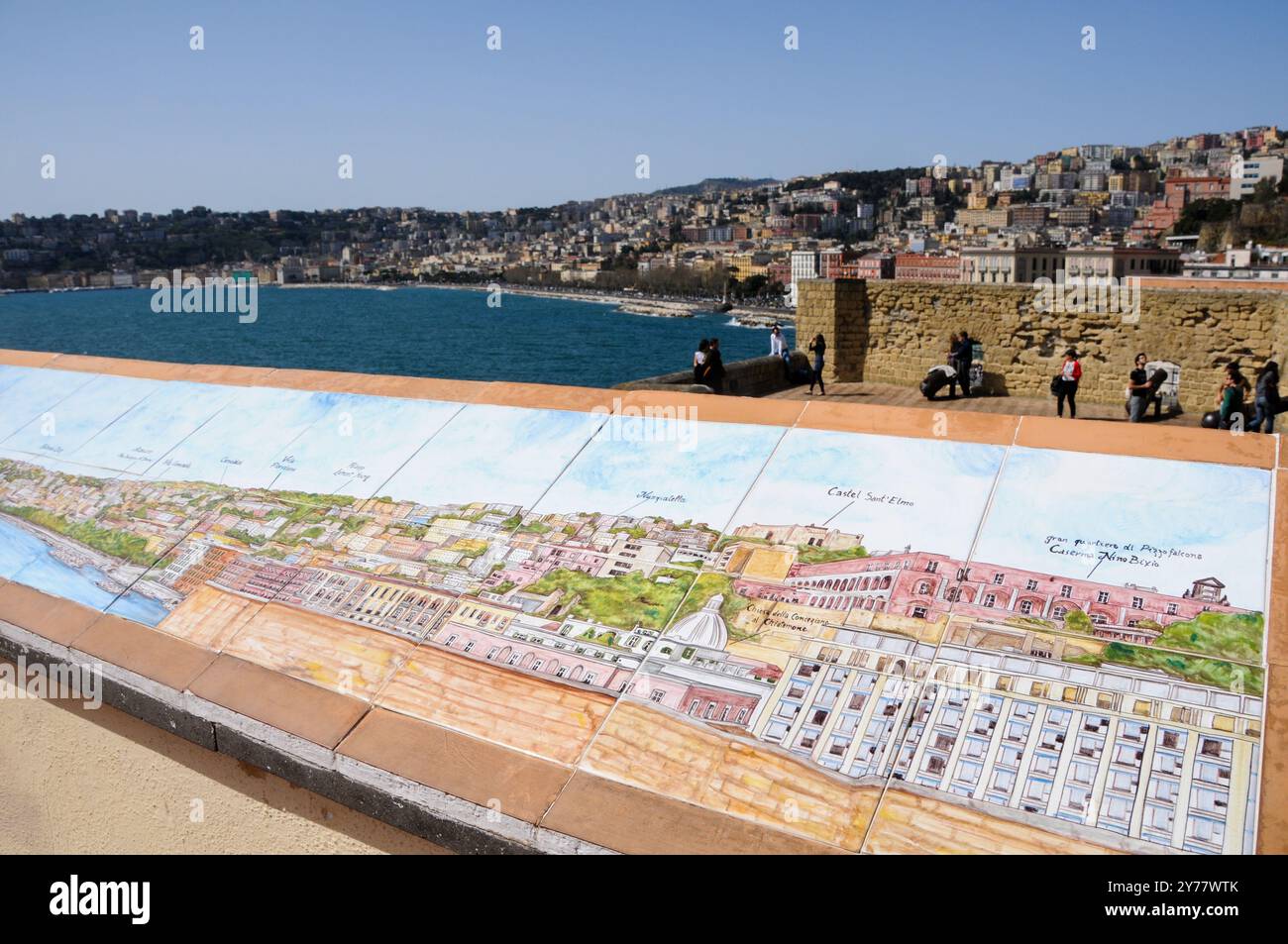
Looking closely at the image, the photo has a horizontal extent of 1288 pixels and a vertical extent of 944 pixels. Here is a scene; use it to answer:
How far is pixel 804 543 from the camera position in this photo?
3.49 metres

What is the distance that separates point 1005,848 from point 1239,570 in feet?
4.02

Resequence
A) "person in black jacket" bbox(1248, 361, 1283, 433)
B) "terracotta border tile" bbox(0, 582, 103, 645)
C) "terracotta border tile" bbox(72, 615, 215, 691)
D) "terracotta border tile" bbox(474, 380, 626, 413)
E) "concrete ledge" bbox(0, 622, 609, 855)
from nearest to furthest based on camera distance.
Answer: "concrete ledge" bbox(0, 622, 609, 855), "terracotta border tile" bbox(72, 615, 215, 691), "terracotta border tile" bbox(0, 582, 103, 645), "terracotta border tile" bbox(474, 380, 626, 413), "person in black jacket" bbox(1248, 361, 1283, 433)

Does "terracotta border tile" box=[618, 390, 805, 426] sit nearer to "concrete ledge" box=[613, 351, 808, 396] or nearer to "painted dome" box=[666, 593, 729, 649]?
"painted dome" box=[666, 593, 729, 649]

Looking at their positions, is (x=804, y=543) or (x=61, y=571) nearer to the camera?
(x=804, y=543)

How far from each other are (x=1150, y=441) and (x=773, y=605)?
5.08ft

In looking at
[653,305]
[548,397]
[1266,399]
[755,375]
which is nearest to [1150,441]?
[548,397]

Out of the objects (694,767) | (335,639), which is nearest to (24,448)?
(335,639)

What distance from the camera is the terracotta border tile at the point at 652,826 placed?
255 cm

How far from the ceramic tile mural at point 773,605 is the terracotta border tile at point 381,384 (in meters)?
0.37

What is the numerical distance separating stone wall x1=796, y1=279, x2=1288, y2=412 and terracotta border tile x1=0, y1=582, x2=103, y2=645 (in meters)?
10.1

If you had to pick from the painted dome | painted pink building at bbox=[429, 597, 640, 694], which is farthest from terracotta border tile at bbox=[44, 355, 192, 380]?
the painted dome

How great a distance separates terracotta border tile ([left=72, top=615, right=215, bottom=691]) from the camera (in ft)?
12.1

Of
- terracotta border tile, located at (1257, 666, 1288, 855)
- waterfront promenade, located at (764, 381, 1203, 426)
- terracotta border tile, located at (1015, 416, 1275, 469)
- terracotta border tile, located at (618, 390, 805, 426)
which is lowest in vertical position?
terracotta border tile, located at (1257, 666, 1288, 855)
